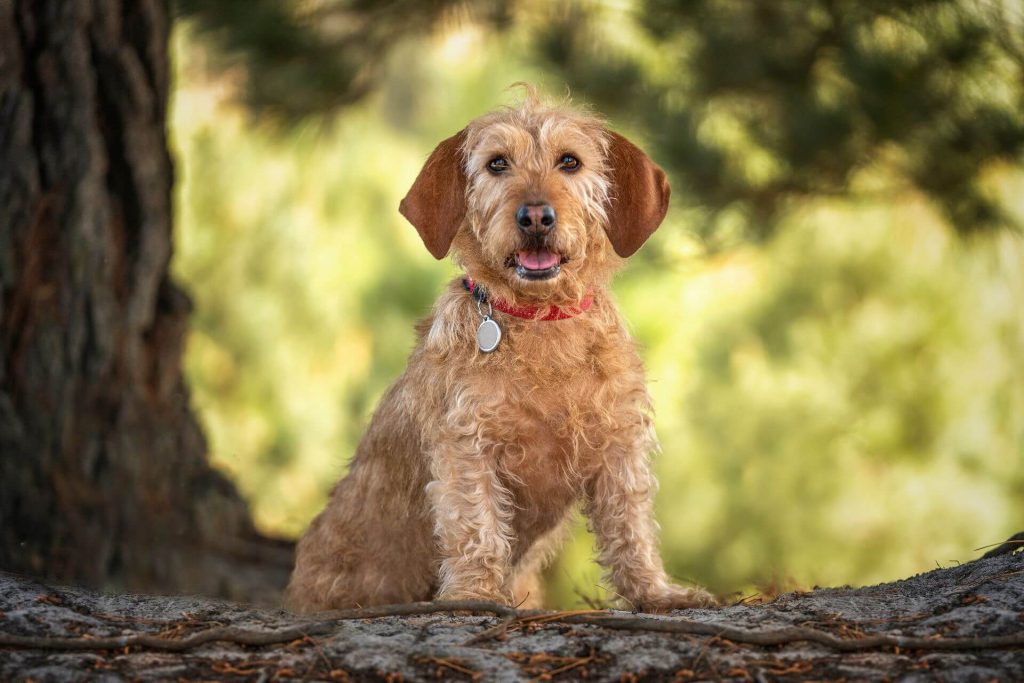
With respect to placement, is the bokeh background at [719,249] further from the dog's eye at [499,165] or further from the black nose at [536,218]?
the black nose at [536,218]

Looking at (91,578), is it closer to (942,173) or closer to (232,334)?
(942,173)

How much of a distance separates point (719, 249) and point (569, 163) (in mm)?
4723

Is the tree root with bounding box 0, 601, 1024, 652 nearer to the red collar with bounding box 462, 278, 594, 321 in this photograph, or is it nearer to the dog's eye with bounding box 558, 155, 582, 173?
the red collar with bounding box 462, 278, 594, 321

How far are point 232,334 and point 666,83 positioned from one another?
679 cm

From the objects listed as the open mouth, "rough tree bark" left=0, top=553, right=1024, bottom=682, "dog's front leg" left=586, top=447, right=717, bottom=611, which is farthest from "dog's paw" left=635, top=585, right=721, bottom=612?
the open mouth

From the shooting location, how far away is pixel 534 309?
4.86m

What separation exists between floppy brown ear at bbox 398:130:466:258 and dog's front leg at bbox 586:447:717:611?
1.11 metres

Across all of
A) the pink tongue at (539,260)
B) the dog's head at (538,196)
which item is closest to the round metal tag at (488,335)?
the dog's head at (538,196)

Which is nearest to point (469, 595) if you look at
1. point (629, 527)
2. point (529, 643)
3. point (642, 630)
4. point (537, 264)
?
point (629, 527)

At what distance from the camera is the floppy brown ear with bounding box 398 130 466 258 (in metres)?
4.95

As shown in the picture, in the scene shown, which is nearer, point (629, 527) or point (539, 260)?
point (539, 260)

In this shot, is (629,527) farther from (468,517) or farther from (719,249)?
(719,249)

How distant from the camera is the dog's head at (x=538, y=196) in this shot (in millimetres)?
4770


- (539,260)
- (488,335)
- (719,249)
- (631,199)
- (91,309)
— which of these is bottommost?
(488,335)
